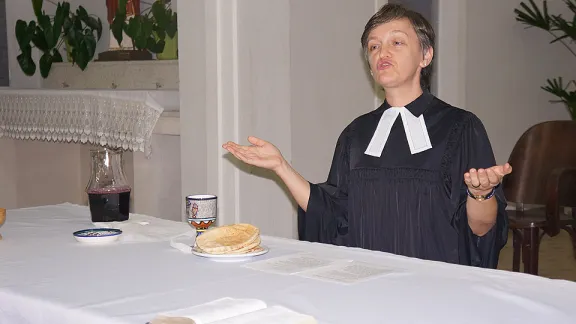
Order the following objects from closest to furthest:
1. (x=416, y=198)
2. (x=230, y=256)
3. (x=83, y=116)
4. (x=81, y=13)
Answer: (x=230, y=256) → (x=416, y=198) → (x=83, y=116) → (x=81, y=13)

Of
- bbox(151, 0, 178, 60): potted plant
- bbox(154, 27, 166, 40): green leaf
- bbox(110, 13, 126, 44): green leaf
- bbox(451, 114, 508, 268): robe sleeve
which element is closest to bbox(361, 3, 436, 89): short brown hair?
bbox(451, 114, 508, 268): robe sleeve

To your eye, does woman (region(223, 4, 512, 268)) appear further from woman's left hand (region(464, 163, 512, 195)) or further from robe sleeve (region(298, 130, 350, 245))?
woman's left hand (region(464, 163, 512, 195))

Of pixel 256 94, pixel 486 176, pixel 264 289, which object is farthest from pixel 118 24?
pixel 264 289

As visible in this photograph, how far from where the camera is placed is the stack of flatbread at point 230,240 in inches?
81.1

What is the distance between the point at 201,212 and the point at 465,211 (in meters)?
0.81

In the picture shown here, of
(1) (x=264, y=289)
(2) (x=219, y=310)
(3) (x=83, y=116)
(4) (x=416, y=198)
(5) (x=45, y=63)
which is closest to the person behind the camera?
(2) (x=219, y=310)

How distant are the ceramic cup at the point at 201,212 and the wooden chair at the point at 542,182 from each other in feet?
7.00

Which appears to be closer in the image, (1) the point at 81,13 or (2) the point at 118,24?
(2) the point at 118,24

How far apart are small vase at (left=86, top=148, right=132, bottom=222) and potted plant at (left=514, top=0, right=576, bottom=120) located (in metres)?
4.78

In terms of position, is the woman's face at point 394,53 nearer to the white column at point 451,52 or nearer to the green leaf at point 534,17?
the white column at point 451,52

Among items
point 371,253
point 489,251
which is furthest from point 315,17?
point 371,253

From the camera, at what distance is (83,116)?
487 cm

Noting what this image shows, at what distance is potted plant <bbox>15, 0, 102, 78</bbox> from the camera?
250 inches

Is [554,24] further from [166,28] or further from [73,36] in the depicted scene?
[73,36]
